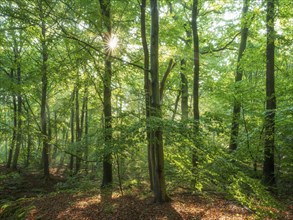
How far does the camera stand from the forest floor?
626 centimetres

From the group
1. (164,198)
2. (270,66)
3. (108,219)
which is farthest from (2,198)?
(270,66)

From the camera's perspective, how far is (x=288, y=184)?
8688 millimetres

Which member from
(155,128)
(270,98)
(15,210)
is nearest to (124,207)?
(155,128)

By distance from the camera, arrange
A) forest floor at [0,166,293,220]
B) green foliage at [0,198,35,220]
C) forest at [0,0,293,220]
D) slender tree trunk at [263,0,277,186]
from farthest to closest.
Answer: green foliage at [0,198,35,220] → slender tree trunk at [263,0,277,186] → forest floor at [0,166,293,220] → forest at [0,0,293,220]

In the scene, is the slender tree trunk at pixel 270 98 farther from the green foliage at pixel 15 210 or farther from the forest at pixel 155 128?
the green foliage at pixel 15 210

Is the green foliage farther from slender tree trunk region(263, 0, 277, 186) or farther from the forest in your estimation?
slender tree trunk region(263, 0, 277, 186)

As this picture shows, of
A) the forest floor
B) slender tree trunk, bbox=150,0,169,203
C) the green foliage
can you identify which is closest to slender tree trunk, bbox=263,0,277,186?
the forest floor

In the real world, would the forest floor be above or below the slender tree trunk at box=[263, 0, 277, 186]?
below

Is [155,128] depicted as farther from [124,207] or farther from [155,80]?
[124,207]

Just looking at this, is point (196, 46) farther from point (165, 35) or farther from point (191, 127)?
point (191, 127)

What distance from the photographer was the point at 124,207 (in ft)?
24.0

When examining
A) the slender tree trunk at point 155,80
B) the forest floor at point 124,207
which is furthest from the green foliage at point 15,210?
the slender tree trunk at point 155,80

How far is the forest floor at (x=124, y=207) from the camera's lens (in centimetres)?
626

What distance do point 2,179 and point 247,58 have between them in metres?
15.5
